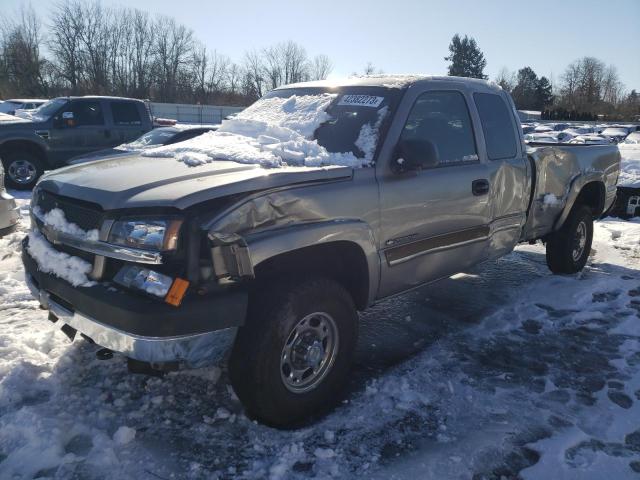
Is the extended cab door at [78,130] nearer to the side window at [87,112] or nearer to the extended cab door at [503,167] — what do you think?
the side window at [87,112]

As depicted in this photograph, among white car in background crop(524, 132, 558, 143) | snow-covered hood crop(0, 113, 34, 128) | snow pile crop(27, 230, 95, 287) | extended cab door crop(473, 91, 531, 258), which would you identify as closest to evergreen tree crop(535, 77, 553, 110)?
white car in background crop(524, 132, 558, 143)

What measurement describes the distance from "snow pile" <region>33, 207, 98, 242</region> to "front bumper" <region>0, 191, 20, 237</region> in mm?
2303

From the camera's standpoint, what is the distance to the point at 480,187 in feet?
13.0

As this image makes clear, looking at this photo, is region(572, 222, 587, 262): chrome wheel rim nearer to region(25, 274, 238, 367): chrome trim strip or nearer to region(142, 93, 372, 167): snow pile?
region(142, 93, 372, 167): snow pile

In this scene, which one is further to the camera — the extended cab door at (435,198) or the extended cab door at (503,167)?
the extended cab door at (503,167)

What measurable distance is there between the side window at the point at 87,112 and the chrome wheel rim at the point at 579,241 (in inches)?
394

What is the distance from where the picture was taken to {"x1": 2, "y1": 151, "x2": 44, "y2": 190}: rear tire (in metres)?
10.2

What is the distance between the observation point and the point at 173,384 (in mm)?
3279

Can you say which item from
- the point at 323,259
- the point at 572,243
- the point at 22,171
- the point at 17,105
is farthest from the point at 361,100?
the point at 17,105

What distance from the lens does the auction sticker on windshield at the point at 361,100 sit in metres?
3.58

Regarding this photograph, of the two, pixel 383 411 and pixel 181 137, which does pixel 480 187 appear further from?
pixel 181 137

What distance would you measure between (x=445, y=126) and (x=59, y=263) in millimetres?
2811

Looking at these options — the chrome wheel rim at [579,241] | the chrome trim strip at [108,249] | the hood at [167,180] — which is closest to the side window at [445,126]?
the hood at [167,180]

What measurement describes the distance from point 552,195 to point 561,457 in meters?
3.11
